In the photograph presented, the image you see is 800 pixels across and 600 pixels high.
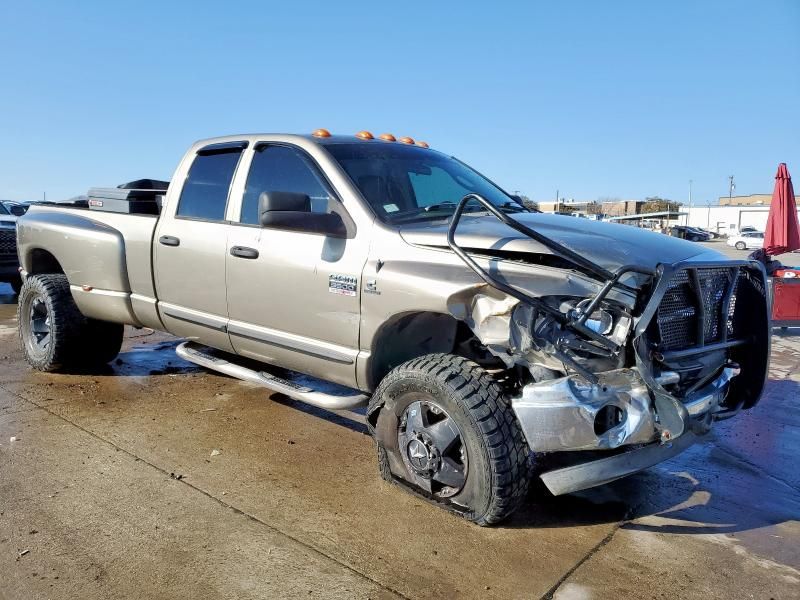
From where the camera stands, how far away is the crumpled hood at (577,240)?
289 cm

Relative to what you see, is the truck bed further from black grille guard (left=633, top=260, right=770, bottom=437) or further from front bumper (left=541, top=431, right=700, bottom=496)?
black grille guard (left=633, top=260, right=770, bottom=437)

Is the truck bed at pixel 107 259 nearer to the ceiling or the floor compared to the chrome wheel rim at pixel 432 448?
nearer to the ceiling

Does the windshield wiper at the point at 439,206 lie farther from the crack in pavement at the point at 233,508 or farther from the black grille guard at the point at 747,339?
the crack in pavement at the point at 233,508

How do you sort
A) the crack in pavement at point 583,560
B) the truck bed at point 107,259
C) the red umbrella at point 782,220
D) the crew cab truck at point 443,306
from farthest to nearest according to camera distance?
the red umbrella at point 782,220
the truck bed at point 107,259
the crew cab truck at point 443,306
the crack in pavement at point 583,560

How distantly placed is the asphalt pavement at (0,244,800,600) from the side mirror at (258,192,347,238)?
1404 millimetres

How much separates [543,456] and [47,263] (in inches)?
187

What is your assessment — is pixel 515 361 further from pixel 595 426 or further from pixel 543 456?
pixel 543 456

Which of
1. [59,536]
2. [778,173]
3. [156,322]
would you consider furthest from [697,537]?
[778,173]

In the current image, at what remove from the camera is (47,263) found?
5.86 metres

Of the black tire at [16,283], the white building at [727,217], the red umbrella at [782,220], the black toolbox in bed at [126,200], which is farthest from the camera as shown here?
the white building at [727,217]

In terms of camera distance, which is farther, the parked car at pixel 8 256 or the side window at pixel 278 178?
the parked car at pixel 8 256

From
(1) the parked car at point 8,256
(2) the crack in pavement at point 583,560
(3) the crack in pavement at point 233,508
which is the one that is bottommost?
(2) the crack in pavement at point 583,560

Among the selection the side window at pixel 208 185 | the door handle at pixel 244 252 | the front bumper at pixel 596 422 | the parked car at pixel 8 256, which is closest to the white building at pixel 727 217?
the parked car at pixel 8 256

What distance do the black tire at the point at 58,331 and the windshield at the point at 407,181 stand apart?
2974mm
